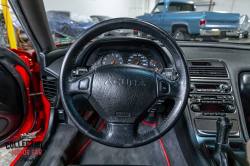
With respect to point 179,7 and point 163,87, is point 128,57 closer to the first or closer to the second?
point 163,87

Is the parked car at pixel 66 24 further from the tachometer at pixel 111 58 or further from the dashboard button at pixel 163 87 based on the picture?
the dashboard button at pixel 163 87

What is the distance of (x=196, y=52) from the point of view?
52.4 inches

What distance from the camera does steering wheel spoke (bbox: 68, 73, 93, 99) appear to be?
0.76 meters

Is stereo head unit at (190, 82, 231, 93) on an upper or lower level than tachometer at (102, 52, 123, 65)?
lower

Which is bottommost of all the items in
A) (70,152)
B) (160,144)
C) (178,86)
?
(160,144)

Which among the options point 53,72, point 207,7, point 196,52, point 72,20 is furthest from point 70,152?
point 207,7

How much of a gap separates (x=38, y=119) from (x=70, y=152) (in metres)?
0.45

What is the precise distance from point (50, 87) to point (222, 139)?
1106 millimetres

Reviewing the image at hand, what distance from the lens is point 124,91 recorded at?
734mm

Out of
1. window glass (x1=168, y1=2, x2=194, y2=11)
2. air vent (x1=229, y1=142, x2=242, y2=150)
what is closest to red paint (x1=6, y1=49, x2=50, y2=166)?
air vent (x1=229, y1=142, x2=242, y2=150)

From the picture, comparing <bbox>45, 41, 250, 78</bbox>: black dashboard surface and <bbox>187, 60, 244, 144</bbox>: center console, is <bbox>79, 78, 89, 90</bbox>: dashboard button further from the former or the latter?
<bbox>187, 60, 244, 144</bbox>: center console

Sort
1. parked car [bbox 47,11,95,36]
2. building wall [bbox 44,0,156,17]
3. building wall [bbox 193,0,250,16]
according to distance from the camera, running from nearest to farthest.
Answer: parked car [bbox 47,11,95,36]
building wall [bbox 44,0,156,17]
building wall [bbox 193,0,250,16]

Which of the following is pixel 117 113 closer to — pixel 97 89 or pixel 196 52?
pixel 97 89

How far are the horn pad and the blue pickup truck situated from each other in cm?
270
